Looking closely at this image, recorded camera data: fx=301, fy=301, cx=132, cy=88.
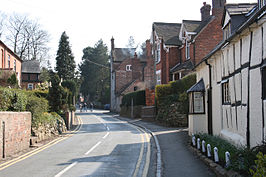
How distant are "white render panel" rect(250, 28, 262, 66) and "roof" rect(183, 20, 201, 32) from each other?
913 inches

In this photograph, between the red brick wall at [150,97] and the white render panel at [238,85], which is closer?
the white render panel at [238,85]

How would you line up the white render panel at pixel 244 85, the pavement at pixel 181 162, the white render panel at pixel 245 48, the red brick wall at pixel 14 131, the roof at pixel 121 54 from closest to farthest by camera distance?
the pavement at pixel 181 162 → the white render panel at pixel 245 48 → the white render panel at pixel 244 85 → the red brick wall at pixel 14 131 → the roof at pixel 121 54

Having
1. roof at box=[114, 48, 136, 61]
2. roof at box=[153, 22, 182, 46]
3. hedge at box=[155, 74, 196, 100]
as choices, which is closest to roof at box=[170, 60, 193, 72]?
roof at box=[153, 22, 182, 46]

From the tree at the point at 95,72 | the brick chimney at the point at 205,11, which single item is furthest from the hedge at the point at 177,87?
the tree at the point at 95,72

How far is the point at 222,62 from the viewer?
13.3 metres

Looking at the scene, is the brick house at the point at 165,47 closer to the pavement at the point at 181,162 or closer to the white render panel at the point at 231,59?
the pavement at the point at 181,162

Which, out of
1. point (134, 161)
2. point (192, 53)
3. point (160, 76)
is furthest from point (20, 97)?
point (160, 76)

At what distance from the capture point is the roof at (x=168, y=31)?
35.1m

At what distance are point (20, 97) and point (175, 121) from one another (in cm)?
1344

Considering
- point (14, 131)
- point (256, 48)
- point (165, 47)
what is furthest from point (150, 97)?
point (256, 48)

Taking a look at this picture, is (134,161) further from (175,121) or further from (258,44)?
(175,121)

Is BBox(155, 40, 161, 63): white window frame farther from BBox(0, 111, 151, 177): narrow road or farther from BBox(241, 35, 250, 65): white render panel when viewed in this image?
BBox(241, 35, 250, 65): white render panel

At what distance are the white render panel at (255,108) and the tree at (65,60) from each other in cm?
5929

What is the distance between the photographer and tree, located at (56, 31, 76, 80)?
66.4 meters
